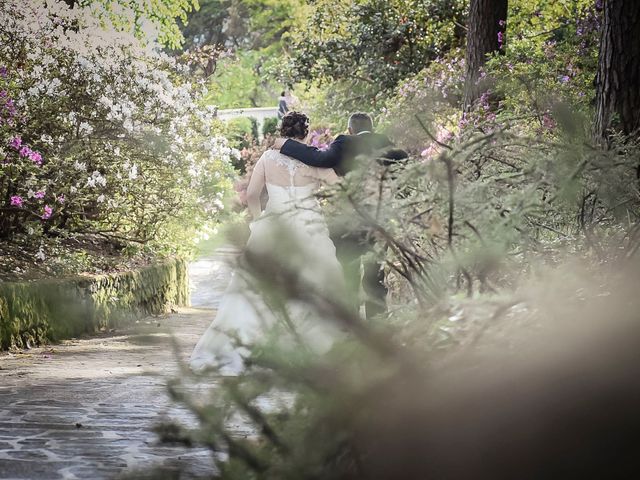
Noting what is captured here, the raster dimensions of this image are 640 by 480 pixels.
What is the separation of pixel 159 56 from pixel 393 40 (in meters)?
8.57

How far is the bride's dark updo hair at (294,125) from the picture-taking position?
9555 mm

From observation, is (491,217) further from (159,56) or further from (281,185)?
(159,56)

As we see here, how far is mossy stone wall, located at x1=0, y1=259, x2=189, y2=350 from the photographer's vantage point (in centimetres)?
1054

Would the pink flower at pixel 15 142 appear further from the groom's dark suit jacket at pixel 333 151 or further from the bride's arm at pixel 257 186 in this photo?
the groom's dark suit jacket at pixel 333 151

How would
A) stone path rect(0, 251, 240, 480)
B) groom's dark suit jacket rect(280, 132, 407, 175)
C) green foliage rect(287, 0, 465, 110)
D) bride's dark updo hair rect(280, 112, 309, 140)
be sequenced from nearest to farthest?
stone path rect(0, 251, 240, 480) → groom's dark suit jacket rect(280, 132, 407, 175) → bride's dark updo hair rect(280, 112, 309, 140) → green foliage rect(287, 0, 465, 110)

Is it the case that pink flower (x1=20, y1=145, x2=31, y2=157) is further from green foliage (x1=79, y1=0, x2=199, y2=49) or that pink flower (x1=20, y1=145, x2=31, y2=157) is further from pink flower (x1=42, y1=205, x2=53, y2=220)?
green foliage (x1=79, y1=0, x2=199, y2=49)

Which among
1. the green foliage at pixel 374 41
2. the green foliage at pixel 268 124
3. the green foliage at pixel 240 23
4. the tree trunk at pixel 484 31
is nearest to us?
the tree trunk at pixel 484 31

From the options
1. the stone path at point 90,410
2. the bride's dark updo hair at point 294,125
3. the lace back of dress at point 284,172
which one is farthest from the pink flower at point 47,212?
the bride's dark updo hair at point 294,125

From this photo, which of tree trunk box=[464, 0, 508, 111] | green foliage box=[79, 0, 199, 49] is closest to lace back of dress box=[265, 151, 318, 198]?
tree trunk box=[464, 0, 508, 111]

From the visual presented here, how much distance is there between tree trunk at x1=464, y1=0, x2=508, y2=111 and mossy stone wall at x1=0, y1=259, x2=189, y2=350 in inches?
208

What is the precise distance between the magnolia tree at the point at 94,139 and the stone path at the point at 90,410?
2.62m

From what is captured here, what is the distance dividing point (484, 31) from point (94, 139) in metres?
6.35

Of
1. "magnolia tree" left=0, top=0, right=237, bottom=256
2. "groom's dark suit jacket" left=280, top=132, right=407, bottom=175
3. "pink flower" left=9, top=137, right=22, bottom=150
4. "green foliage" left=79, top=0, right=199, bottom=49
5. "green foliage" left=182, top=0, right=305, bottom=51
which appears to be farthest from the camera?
"green foliage" left=182, top=0, right=305, bottom=51

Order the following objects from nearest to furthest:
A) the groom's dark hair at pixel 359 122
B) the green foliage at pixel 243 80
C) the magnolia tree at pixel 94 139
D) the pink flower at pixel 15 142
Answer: the groom's dark hair at pixel 359 122
the pink flower at pixel 15 142
the magnolia tree at pixel 94 139
the green foliage at pixel 243 80
